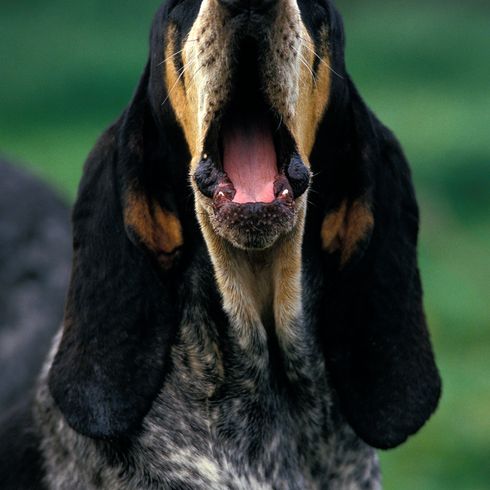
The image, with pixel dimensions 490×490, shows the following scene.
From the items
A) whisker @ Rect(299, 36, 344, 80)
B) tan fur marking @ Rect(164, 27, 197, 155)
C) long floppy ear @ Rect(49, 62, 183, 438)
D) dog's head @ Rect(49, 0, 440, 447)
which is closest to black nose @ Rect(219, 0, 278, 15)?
dog's head @ Rect(49, 0, 440, 447)

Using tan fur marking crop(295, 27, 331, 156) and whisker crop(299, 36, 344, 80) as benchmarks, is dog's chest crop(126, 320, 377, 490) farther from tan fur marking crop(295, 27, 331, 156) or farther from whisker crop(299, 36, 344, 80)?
whisker crop(299, 36, 344, 80)

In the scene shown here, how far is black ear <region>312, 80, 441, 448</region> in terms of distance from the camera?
5.08 m

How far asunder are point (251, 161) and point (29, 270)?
9.81ft

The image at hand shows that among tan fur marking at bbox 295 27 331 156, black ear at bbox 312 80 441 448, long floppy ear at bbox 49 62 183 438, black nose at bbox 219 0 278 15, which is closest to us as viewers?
black nose at bbox 219 0 278 15

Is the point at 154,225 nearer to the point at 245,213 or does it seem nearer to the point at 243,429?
the point at 245,213

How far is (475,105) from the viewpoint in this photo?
15031mm

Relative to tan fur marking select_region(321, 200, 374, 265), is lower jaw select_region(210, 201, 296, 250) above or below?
above


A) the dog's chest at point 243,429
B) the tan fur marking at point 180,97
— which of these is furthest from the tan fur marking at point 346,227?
the tan fur marking at point 180,97

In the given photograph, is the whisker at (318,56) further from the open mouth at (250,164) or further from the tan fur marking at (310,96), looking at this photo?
the open mouth at (250,164)

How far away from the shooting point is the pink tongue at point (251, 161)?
4.70 m

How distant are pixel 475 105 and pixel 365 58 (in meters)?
2.43

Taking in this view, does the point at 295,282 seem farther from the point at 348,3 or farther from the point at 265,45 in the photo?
the point at 348,3

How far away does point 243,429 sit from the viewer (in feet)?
16.4

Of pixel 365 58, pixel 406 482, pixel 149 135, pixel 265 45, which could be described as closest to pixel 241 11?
pixel 265 45
